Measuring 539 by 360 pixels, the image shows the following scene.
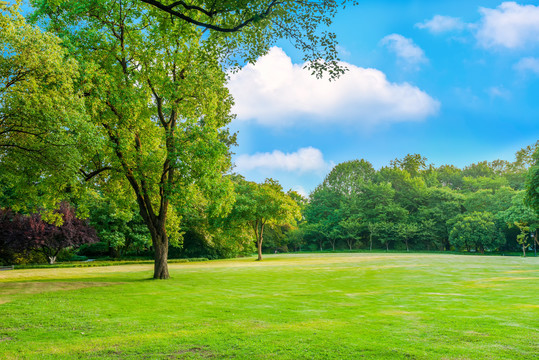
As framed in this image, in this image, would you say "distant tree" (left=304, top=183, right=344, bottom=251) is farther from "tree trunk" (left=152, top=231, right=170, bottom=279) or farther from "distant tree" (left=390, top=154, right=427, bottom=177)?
"tree trunk" (left=152, top=231, right=170, bottom=279)

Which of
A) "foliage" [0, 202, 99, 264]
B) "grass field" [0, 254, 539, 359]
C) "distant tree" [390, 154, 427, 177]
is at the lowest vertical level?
"grass field" [0, 254, 539, 359]

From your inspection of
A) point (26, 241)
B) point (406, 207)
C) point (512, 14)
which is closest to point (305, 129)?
point (406, 207)

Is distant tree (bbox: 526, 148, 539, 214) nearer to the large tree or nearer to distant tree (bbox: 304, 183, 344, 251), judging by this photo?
the large tree

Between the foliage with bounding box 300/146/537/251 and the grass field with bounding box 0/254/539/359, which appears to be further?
the foliage with bounding box 300/146/537/251

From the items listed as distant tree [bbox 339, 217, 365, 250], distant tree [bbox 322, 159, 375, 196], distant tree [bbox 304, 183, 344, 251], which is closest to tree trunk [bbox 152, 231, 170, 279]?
distant tree [bbox 339, 217, 365, 250]

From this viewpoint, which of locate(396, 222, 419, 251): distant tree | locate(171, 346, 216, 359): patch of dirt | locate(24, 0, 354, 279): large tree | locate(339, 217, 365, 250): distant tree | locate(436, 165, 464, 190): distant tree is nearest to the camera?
locate(171, 346, 216, 359): patch of dirt

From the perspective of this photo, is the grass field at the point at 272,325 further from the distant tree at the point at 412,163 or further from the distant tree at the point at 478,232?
the distant tree at the point at 412,163

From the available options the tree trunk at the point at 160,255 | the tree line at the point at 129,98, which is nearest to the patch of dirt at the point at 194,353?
the tree line at the point at 129,98

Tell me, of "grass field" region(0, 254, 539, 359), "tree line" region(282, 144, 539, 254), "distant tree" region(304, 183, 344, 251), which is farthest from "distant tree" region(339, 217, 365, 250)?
"grass field" region(0, 254, 539, 359)

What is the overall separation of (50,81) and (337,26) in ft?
37.6

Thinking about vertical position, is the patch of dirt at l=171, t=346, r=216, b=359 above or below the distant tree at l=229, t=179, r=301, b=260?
below

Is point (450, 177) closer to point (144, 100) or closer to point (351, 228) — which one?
point (351, 228)

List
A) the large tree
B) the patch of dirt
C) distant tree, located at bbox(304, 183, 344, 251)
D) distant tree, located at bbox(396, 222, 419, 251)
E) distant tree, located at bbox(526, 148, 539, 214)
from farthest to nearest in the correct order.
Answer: distant tree, located at bbox(304, 183, 344, 251), distant tree, located at bbox(396, 222, 419, 251), distant tree, located at bbox(526, 148, 539, 214), the large tree, the patch of dirt

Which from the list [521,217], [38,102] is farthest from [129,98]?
[521,217]
